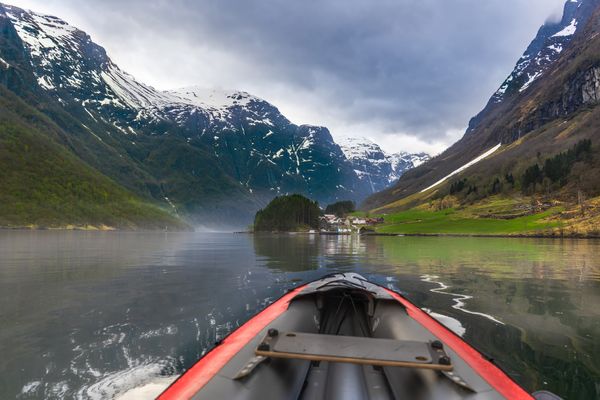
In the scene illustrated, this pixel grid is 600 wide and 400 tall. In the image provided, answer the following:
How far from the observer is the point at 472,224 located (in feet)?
392

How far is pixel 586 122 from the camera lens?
632ft

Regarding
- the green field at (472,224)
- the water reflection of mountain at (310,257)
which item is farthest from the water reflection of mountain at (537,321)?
the green field at (472,224)

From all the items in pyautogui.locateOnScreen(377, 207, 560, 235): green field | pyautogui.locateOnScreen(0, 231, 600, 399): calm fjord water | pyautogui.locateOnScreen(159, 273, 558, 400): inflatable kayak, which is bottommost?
pyautogui.locateOnScreen(0, 231, 600, 399): calm fjord water

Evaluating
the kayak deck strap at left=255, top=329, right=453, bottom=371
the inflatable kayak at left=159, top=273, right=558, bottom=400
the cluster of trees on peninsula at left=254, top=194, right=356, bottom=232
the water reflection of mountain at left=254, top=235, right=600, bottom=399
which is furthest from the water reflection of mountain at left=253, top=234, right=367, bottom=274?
the cluster of trees on peninsula at left=254, top=194, right=356, bottom=232

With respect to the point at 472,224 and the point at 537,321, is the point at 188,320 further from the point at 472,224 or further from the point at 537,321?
the point at 472,224

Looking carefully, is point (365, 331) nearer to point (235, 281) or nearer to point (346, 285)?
point (346, 285)

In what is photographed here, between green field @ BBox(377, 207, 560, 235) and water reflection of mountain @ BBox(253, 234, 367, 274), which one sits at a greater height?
green field @ BBox(377, 207, 560, 235)

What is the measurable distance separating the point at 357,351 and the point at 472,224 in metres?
129

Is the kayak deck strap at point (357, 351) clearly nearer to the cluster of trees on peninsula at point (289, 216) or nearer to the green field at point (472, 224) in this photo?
the green field at point (472, 224)

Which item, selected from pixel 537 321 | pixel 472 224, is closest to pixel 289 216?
pixel 472 224

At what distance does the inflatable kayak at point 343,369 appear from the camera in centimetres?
411

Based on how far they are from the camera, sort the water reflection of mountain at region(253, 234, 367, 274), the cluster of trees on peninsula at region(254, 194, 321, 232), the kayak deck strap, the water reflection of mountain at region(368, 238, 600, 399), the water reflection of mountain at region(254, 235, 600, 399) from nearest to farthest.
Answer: the kayak deck strap, the water reflection of mountain at region(368, 238, 600, 399), the water reflection of mountain at region(254, 235, 600, 399), the water reflection of mountain at region(253, 234, 367, 274), the cluster of trees on peninsula at region(254, 194, 321, 232)

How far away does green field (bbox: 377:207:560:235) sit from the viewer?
97.9 m

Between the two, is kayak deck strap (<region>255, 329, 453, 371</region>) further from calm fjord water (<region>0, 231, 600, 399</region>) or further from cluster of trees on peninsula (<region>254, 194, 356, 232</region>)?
cluster of trees on peninsula (<region>254, 194, 356, 232</region>)
